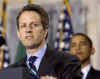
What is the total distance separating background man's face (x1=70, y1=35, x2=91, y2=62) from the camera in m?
4.05

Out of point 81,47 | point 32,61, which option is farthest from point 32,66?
point 81,47

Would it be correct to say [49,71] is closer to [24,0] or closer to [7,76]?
[7,76]

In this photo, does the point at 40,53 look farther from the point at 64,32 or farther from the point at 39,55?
the point at 64,32

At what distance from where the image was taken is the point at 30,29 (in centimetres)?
169

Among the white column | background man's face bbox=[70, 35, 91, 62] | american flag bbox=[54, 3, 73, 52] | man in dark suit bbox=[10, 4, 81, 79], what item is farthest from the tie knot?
the white column

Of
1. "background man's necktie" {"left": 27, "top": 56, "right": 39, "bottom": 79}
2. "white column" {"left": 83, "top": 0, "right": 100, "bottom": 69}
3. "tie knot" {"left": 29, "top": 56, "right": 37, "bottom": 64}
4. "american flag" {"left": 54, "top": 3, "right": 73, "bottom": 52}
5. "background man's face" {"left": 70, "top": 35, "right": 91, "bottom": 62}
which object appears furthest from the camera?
"white column" {"left": 83, "top": 0, "right": 100, "bottom": 69}

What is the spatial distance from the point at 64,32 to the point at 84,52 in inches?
127

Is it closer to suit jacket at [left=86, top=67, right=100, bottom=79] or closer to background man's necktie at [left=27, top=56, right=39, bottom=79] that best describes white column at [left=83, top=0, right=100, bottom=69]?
suit jacket at [left=86, top=67, right=100, bottom=79]

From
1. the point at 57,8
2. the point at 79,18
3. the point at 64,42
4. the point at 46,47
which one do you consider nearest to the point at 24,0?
the point at 57,8

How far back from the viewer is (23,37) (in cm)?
173

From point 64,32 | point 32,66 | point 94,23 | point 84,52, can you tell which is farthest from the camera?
point 94,23

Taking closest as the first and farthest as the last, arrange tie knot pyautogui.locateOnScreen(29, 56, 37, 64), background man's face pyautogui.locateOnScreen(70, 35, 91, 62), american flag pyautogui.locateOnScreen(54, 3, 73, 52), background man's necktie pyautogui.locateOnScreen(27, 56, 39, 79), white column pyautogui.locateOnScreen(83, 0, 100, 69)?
background man's necktie pyautogui.locateOnScreen(27, 56, 39, 79), tie knot pyautogui.locateOnScreen(29, 56, 37, 64), background man's face pyautogui.locateOnScreen(70, 35, 91, 62), american flag pyautogui.locateOnScreen(54, 3, 73, 52), white column pyautogui.locateOnScreen(83, 0, 100, 69)

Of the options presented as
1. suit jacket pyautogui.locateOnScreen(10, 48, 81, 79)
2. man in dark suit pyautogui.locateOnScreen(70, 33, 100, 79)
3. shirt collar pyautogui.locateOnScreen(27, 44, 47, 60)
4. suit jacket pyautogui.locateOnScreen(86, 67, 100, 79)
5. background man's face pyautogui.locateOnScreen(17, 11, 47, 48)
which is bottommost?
suit jacket pyautogui.locateOnScreen(86, 67, 100, 79)

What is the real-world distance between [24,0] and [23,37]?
810cm
